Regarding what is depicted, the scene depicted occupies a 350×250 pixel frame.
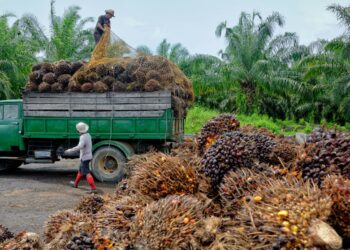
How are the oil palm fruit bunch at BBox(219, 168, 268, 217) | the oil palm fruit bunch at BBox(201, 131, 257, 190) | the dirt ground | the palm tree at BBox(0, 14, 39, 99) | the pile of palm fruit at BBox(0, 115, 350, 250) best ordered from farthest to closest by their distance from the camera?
the palm tree at BBox(0, 14, 39, 99) < the dirt ground < the oil palm fruit bunch at BBox(201, 131, 257, 190) < the oil palm fruit bunch at BBox(219, 168, 268, 217) < the pile of palm fruit at BBox(0, 115, 350, 250)

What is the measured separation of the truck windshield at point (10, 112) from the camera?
448 inches

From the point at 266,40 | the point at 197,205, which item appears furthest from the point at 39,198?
the point at 266,40

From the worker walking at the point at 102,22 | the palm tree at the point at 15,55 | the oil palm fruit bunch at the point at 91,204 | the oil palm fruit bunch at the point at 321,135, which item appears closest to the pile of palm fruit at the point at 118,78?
the worker walking at the point at 102,22

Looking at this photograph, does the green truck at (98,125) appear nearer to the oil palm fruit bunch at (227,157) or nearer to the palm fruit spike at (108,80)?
the palm fruit spike at (108,80)

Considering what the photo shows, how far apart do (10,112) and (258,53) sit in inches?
564

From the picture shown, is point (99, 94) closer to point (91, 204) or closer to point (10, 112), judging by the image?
point (10, 112)

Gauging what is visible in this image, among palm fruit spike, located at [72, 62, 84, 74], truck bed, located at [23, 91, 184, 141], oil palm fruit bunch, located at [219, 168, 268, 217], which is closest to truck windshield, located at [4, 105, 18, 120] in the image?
truck bed, located at [23, 91, 184, 141]

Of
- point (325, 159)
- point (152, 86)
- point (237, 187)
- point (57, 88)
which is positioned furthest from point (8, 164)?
point (325, 159)

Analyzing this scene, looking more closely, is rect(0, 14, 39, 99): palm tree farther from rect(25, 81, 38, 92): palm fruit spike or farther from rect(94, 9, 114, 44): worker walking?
rect(94, 9, 114, 44): worker walking

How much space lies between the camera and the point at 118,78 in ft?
33.9

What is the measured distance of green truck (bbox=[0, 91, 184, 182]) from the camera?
33.9 ft

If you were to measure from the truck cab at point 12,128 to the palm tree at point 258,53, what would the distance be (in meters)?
13.0

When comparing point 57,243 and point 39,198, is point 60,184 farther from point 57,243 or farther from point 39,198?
point 57,243

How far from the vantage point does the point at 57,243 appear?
2.95 meters
